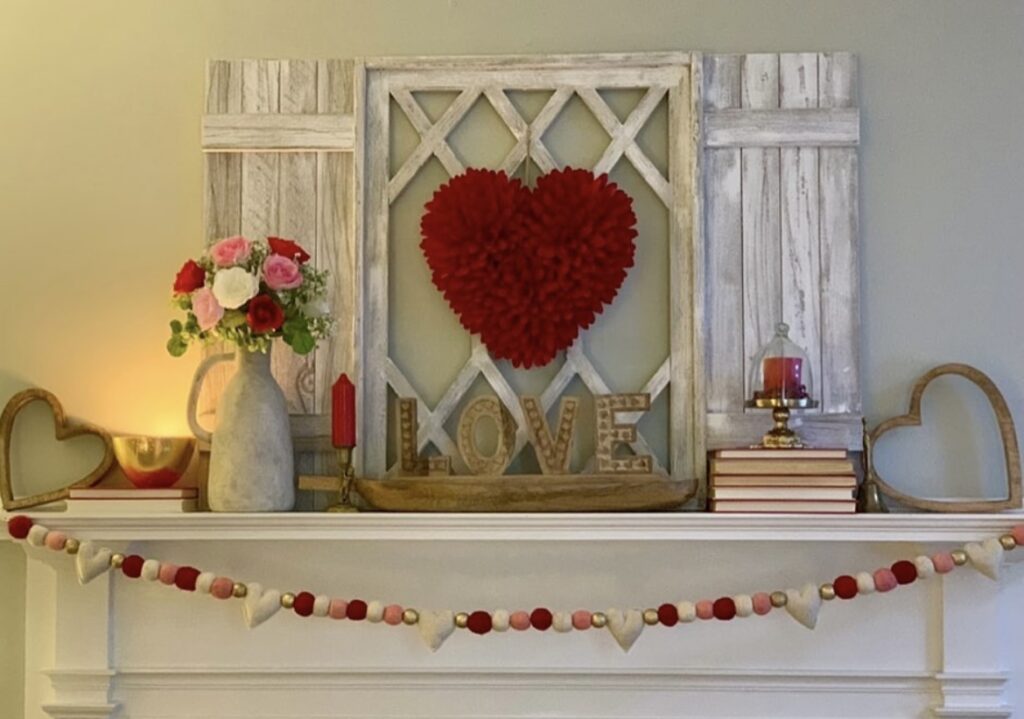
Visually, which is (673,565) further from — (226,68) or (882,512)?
(226,68)

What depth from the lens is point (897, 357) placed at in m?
2.09

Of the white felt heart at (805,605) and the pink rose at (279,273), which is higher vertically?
the pink rose at (279,273)

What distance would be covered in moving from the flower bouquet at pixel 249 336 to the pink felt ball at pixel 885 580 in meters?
0.95

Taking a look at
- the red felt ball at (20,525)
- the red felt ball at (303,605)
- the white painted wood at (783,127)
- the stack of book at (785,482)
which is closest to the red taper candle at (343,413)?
the red felt ball at (303,605)

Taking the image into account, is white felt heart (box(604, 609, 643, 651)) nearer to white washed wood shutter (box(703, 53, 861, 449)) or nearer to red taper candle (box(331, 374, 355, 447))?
white washed wood shutter (box(703, 53, 861, 449))

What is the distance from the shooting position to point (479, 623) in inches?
76.4

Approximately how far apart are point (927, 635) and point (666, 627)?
43 centimetres

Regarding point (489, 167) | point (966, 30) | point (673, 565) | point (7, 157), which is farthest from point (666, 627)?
point (7, 157)

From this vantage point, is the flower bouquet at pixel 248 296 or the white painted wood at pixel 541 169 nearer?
the flower bouquet at pixel 248 296

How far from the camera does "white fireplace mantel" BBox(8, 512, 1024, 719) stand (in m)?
2.02

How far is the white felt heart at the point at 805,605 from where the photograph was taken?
1905 mm

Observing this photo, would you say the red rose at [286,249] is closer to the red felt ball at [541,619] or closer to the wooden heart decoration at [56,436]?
the wooden heart decoration at [56,436]

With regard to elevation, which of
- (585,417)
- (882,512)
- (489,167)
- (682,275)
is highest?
(489,167)

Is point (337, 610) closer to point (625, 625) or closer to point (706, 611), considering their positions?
point (625, 625)
